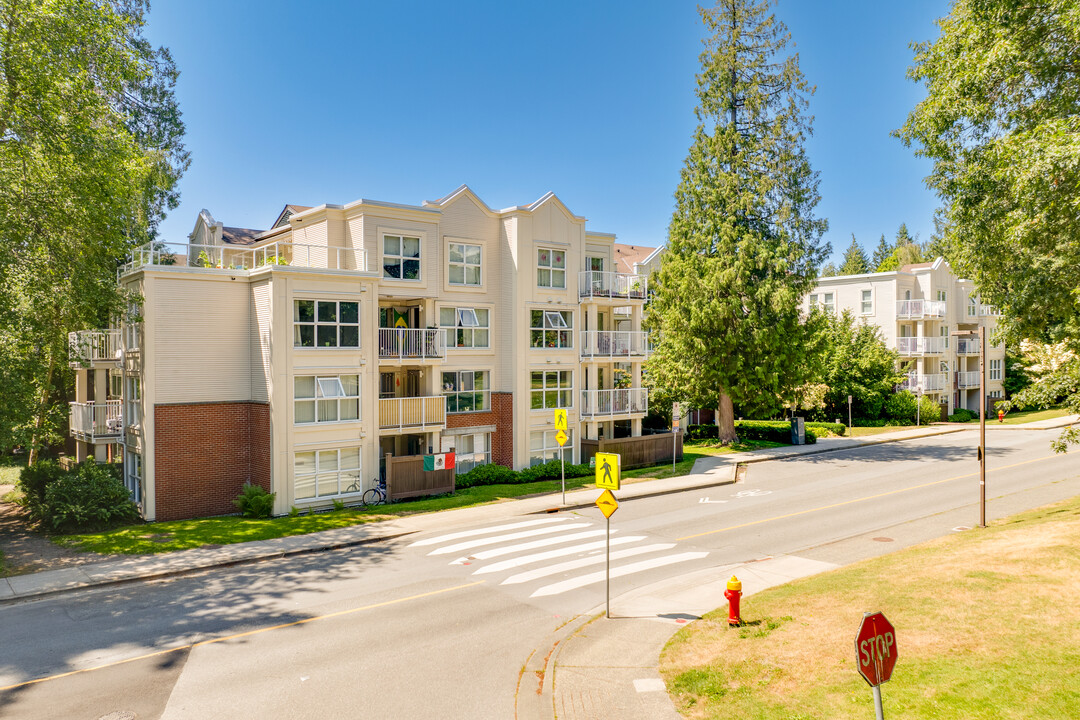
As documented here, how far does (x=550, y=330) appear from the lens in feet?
100

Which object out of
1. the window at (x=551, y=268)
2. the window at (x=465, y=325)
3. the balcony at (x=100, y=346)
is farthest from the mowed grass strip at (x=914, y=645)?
the balcony at (x=100, y=346)

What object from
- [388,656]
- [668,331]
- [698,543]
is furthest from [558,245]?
[388,656]

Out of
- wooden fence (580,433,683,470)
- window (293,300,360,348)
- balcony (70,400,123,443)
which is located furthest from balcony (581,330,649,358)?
balcony (70,400,123,443)

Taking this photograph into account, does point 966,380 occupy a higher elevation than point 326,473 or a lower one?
higher

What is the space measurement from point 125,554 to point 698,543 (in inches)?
582

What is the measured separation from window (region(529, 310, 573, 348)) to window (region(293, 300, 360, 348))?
8425mm

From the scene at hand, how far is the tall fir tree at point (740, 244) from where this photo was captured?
111 ft

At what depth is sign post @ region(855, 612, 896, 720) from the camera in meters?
5.60

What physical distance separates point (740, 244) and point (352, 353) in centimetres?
2007

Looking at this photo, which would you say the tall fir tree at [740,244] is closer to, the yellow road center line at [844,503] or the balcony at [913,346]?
the yellow road center line at [844,503]

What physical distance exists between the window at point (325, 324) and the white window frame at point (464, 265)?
203 inches

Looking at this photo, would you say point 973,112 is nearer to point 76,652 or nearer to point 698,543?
point 698,543

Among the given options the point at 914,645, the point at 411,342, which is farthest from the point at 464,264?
the point at 914,645

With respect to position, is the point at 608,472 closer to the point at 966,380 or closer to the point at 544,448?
the point at 544,448
